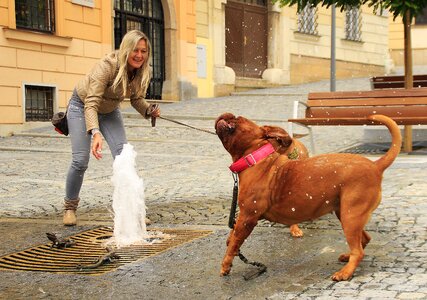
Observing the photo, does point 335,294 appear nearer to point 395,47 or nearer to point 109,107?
point 109,107

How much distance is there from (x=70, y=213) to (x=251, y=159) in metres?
2.47

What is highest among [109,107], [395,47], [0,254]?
[395,47]

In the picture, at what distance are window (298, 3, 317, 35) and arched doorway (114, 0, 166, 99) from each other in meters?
7.64

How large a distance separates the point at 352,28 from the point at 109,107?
25943mm

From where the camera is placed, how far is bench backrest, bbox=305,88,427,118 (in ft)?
30.6

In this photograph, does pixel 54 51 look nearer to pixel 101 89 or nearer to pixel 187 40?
pixel 187 40

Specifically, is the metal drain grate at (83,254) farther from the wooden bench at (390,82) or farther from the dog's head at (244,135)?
the wooden bench at (390,82)

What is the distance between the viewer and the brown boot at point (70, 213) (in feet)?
20.4

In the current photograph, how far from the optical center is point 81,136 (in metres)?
6.25

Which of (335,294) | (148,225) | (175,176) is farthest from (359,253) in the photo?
(175,176)

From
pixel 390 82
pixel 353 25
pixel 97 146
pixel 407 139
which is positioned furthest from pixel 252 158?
pixel 353 25

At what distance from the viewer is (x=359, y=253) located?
4.23m

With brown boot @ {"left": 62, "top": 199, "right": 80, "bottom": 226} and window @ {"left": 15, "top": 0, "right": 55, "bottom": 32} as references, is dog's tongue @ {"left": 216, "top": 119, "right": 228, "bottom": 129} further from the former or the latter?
window @ {"left": 15, "top": 0, "right": 55, "bottom": 32}

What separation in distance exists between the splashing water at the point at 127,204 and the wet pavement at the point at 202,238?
0.36 metres
